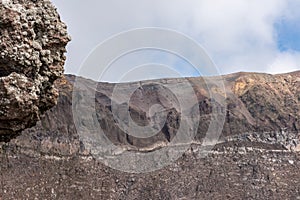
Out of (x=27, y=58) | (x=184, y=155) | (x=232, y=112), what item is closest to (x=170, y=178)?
(x=184, y=155)

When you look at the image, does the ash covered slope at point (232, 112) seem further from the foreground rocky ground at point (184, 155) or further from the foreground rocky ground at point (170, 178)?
the foreground rocky ground at point (170, 178)

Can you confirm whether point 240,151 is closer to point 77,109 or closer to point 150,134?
point 150,134

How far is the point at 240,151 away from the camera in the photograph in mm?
58312

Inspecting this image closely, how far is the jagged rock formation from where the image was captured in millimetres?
6578

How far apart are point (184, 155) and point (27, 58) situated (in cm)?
4979

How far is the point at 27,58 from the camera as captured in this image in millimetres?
6742

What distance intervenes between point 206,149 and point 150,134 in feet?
19.8

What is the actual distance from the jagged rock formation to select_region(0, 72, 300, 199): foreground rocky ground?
24.1 meters

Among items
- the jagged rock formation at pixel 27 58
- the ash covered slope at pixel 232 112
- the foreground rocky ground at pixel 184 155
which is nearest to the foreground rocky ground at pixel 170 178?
the foreground rocky ground at pixel 184 155

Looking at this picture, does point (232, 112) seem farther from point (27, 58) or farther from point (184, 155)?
point (27, 58)

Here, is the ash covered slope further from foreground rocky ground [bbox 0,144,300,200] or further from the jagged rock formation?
the jagged rock formation

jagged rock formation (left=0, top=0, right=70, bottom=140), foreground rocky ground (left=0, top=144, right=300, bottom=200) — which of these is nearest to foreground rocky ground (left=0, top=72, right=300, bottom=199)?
foreground rocky ground (left=0, top=144, right=300, bottom=200)

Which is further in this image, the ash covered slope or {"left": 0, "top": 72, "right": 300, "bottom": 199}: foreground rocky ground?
the ash covered slope

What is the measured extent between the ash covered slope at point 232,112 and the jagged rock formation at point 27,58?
3835 cm
